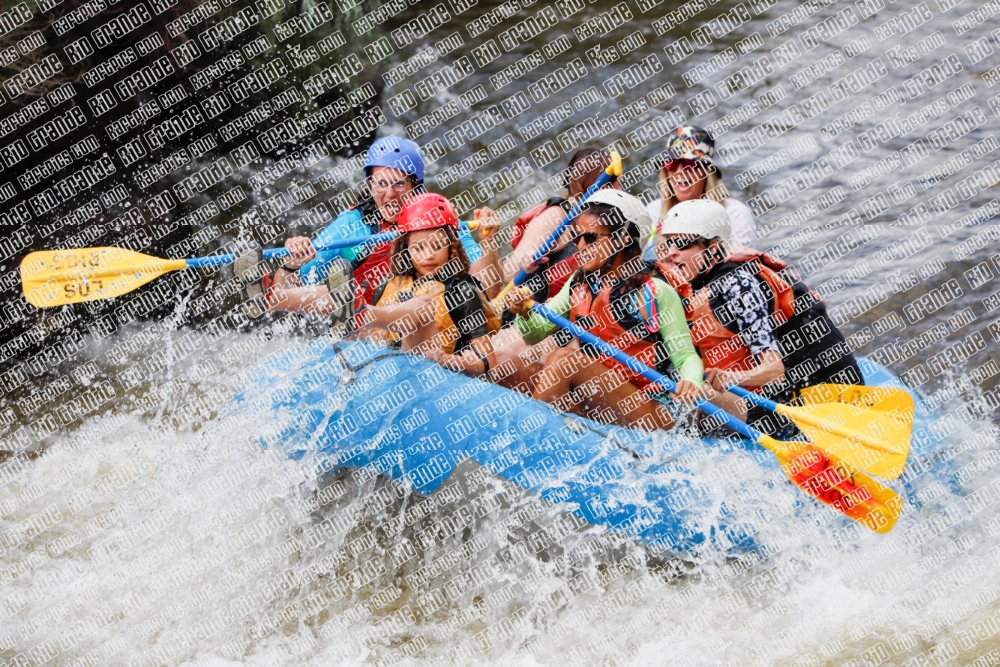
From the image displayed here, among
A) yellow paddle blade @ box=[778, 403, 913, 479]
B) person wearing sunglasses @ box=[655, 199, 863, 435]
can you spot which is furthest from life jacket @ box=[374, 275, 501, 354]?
yellow paddle blade @ box=[778, 403, 913, 479]

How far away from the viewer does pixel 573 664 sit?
11.6ft

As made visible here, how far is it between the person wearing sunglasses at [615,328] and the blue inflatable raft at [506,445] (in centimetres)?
22

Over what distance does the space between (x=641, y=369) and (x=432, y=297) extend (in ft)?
2.89

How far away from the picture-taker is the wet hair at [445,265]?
3.75 m

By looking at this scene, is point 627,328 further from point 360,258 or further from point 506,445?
point 360,258

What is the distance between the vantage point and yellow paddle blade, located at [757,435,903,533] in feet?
10.5

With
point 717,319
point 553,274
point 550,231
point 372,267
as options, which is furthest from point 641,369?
point 372,267

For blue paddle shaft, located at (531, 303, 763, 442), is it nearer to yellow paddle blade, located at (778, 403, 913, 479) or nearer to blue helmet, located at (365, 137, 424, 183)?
yellow paddle blade, located at (778, 403, 913, 479)

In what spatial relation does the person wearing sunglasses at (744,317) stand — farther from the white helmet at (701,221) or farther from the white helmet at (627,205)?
the white helmet at (627,205)

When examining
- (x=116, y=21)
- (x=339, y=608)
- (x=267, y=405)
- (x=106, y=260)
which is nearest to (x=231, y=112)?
(x=116, y=21)

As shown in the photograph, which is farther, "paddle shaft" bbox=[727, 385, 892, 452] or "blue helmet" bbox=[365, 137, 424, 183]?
"blue helmet" bbox=[365, 137, 424, 183]

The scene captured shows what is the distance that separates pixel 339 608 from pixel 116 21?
14.3 feet

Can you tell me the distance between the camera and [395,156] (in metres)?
4.45

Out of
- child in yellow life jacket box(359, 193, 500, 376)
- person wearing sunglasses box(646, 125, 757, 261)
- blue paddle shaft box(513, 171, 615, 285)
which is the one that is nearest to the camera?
child in yellow life jacket box(359, 193, 500, 376)
